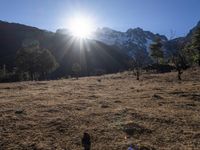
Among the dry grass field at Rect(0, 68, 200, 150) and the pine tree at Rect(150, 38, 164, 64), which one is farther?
the pine tree at Rect(150, 38, 164, 64)

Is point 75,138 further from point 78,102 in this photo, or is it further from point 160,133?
point 78,102

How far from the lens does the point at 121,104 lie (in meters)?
25.9

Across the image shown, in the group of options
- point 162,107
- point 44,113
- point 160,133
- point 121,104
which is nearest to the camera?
point 160,133

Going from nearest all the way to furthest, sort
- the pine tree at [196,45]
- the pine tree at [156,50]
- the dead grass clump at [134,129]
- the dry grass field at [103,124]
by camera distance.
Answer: the dry grass field at [103,124] → the dead grass clump at [134,129] → the pine tree at [196,45] → the pine tree at [156,50]

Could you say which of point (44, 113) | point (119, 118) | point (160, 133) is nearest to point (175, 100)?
point (119, 118)

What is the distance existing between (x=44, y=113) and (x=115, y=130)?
6.96m

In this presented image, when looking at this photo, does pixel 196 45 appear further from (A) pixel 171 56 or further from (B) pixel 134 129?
(B) pixel 134 129

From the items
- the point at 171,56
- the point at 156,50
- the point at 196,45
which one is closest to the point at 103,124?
the point at 171,56

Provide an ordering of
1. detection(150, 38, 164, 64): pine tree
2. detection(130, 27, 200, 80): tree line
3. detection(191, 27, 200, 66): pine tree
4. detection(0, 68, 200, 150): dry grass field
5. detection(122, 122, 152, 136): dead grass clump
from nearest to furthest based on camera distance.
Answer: detection(0, 68, 200, 150): dry grass field → detection(122, 122, 152, 136): dead grass clump → detection(130, 27, 200, 80): tree line → detection(191, 27, 200, 66): pine tree → detection(150, 38, 164, 64): pine tree

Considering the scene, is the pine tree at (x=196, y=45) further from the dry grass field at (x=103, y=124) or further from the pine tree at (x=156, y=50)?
the dry grass field at (x=103, y=124)

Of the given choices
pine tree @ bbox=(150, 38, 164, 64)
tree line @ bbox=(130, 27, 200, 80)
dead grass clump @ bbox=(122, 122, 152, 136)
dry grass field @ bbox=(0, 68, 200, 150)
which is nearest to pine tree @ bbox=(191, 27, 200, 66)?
tree line @ bbox=(130, 27, 200, 80)

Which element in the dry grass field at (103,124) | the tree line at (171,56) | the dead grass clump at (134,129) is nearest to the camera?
the dry grass field at (103,124)

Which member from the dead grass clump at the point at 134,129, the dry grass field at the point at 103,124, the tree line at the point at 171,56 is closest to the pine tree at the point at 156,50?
the tree line at the point at 171,56

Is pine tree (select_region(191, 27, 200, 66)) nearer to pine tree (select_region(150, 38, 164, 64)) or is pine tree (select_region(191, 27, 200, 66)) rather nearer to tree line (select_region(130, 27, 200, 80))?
tree line (select_region(130, 27, 200, 80))
